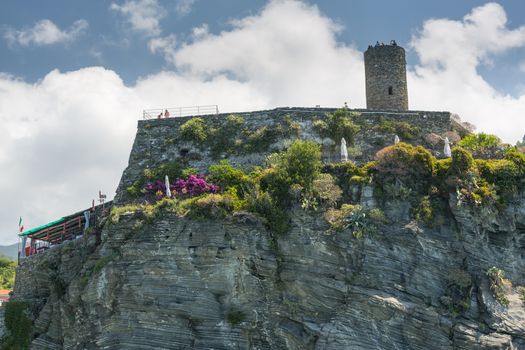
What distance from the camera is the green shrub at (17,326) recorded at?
31906 millimetres

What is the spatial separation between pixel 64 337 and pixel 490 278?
1677cm

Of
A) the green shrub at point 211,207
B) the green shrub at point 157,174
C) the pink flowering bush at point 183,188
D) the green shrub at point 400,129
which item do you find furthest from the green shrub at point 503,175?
the green shrub at point 157,174

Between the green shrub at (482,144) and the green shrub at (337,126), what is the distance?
4802mm

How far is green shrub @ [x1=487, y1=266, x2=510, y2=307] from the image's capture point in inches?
994

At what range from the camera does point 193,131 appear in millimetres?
33875

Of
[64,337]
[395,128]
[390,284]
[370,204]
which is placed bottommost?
[64,337]

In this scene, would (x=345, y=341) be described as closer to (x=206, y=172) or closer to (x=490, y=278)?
(x=490, y=278)

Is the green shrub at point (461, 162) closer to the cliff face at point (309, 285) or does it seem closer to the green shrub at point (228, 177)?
the cliff face at point (309, 285)

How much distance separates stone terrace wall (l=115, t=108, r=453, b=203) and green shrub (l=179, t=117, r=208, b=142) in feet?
1.00

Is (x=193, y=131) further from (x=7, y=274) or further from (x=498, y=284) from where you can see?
(x=7, y=274)

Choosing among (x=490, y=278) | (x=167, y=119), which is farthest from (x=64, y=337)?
(x=490, y=278)

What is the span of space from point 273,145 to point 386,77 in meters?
7.67

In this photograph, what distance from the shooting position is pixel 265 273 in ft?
86.3

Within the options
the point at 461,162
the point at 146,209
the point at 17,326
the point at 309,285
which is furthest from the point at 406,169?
the point at 17,326
